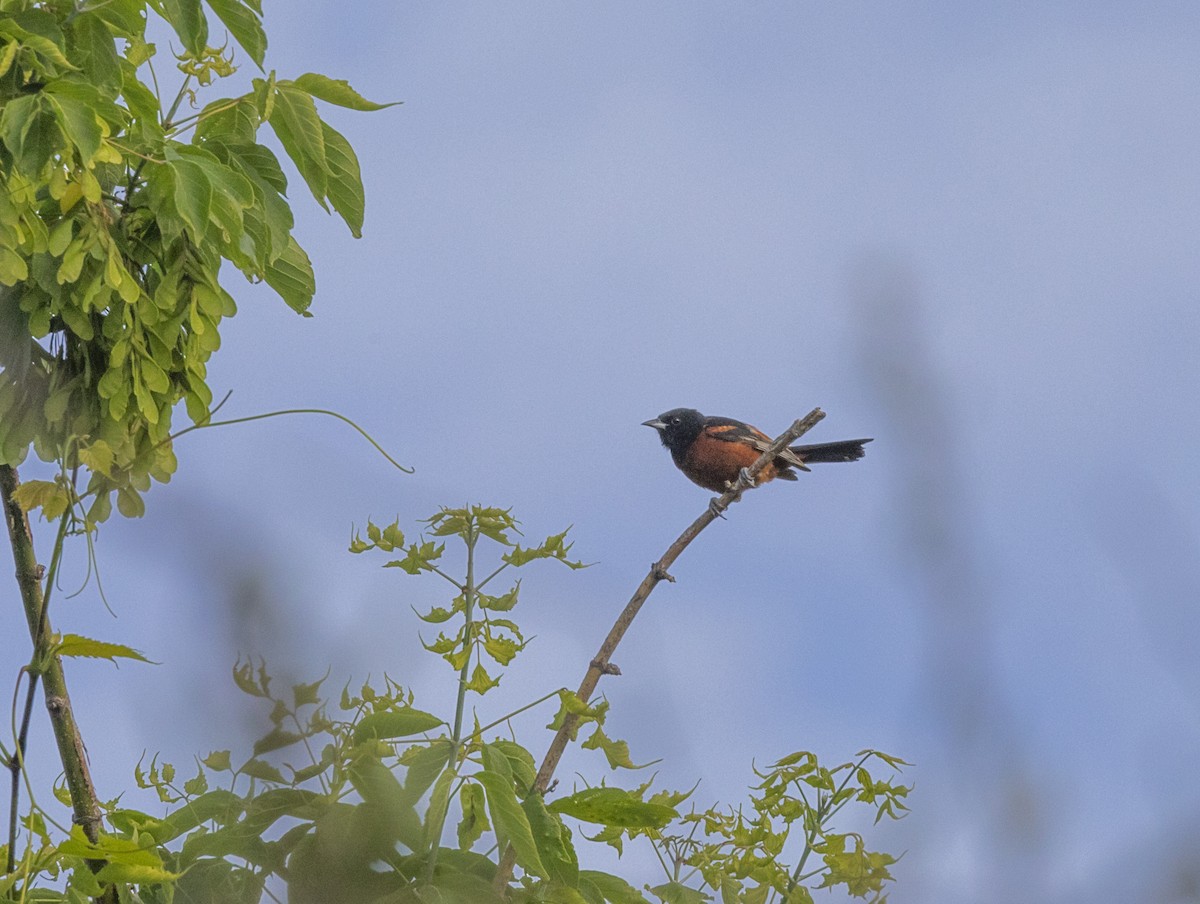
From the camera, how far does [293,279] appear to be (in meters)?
2.64

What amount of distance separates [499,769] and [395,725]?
185 mm

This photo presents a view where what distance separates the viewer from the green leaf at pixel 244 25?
8.12 feet

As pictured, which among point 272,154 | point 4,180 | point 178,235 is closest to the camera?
point 4,180

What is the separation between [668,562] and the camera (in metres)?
2.54

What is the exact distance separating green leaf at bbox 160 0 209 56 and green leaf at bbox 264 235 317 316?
1.36 feet

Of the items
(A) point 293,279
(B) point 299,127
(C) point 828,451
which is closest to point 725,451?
(C) point 828,451

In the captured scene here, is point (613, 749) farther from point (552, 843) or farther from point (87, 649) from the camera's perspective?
point (87, 649)

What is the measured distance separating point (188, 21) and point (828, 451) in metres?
6.52

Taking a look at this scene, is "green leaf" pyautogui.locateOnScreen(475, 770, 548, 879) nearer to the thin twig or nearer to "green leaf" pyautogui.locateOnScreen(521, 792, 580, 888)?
"green leaf" pyautogui.locateOnScreen(521, 792, 580, 888)

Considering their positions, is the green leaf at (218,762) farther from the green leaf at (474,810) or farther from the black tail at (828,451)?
the black tail at (828,451)

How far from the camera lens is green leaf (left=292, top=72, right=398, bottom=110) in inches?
100

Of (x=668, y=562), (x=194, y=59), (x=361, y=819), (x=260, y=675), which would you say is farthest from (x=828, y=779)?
(x=194, y=59)

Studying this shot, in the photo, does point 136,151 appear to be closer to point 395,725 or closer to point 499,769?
point 395,725

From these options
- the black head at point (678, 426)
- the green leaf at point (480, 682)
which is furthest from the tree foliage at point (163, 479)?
the black head at point (678, 426)
